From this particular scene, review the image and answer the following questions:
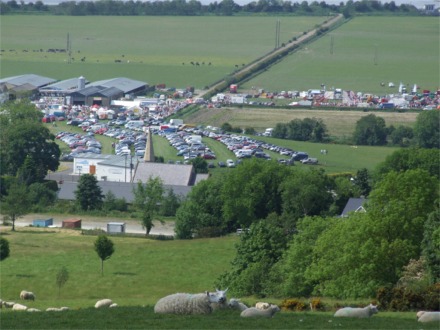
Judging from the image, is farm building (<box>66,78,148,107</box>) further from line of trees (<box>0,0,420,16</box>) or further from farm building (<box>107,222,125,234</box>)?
line of trees (<box>0,0,420,16</box>)

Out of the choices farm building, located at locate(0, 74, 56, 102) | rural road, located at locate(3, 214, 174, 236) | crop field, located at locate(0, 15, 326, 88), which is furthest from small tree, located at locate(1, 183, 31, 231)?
crop field, located at locate(0, 15, 326, 88)

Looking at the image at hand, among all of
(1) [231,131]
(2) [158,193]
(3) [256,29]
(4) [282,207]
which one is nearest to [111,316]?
(4) [282,207]

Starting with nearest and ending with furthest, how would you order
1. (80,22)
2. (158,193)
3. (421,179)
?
(421,179)
(158,193)
(80,22)

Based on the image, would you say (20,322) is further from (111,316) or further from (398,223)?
(398,223)

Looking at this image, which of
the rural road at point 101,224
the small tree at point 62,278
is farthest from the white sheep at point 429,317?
the rural road at point 101,224

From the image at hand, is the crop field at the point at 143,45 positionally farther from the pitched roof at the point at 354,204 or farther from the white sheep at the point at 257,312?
the white sheep at the point at 257,312

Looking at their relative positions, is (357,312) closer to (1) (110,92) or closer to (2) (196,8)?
(1) (110,92)

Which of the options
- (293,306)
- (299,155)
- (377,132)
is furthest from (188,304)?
(377,132)
